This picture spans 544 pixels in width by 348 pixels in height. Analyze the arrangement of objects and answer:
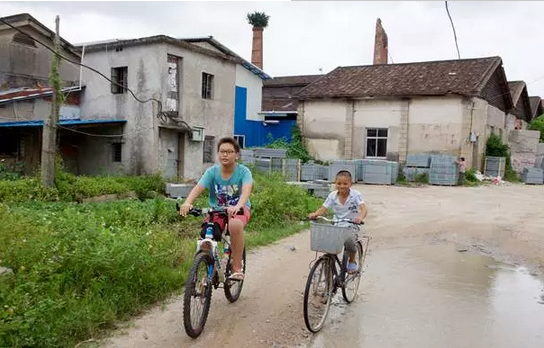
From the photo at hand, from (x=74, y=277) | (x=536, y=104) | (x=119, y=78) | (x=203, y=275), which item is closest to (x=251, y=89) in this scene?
(x=119, y=78)

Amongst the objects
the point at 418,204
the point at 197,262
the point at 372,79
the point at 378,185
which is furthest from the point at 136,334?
the point at 372,79

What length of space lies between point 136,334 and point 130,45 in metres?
14.6

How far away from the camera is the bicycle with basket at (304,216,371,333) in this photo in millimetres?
4430

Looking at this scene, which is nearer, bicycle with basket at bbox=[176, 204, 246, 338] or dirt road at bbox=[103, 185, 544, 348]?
bicycle with basket at bbox=[176, 204, 246, 338]

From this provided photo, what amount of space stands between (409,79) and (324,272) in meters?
22.3

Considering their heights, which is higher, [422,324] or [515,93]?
[515,93]

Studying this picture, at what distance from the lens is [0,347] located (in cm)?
346

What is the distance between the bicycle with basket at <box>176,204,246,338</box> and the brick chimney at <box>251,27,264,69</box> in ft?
109

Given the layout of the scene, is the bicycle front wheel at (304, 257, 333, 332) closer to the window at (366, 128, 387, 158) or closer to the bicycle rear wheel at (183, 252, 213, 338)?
the bicycle rear wheel at (183, 252, 213, 338)

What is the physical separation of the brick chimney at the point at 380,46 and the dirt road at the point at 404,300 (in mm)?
24815

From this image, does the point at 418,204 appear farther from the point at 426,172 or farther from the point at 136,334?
the point at 136,334

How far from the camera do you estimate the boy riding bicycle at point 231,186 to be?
4.74 m

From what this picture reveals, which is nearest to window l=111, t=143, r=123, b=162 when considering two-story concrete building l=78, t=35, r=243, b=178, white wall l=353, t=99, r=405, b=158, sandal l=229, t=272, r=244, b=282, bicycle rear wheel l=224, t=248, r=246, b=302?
two-story concrete building l=78, t=35, r=243, b=178

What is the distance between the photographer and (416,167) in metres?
22.7
